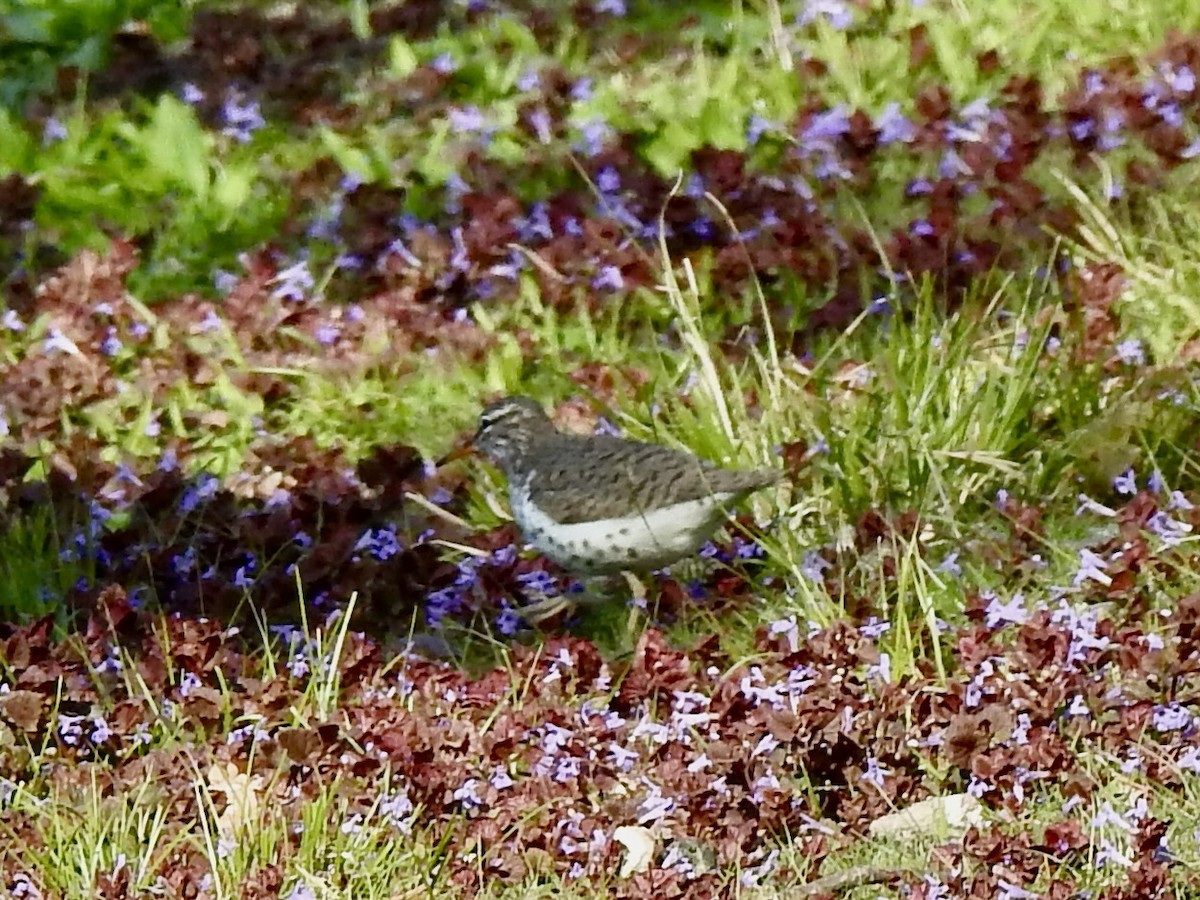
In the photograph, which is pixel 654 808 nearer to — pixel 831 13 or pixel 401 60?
pixel 831 13

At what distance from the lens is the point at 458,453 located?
6699 millimetres

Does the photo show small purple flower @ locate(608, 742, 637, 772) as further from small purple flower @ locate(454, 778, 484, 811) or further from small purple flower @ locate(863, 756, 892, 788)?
small purple flower @ locate(863, 756, 892, 788)

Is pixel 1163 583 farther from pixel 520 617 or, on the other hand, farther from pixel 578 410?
pixel 578 410

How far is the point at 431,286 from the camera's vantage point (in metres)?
7.82

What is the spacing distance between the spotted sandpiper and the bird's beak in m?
0.49

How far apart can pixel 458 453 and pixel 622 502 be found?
101 cm

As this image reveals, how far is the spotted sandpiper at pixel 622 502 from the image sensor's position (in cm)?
572

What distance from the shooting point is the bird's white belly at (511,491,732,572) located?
225 inches

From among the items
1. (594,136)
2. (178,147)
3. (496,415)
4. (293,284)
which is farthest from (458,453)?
(178,147)

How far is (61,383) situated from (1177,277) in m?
3.61

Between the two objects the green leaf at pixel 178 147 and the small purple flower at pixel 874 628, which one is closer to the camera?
the small purple flower at pixel 874 628

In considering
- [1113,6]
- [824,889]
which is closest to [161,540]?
[824,889]

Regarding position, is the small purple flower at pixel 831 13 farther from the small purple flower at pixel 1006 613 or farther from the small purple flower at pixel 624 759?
the small purple flower at pixel 624 759

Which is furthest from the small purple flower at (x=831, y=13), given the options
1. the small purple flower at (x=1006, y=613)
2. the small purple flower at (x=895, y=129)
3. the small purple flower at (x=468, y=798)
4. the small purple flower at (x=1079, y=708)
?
the small purple flower at (x=468, y=798)
